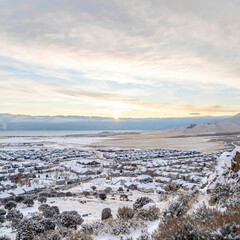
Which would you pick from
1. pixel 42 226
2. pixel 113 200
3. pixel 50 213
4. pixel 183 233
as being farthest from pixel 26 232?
pixel 113 200

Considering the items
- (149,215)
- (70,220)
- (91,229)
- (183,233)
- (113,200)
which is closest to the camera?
(183,233)

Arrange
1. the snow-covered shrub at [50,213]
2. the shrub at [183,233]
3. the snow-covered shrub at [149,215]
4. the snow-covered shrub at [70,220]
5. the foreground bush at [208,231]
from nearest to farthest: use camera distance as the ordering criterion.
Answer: the foreground bush at [208,231] → the shrub at [183,233] → the snow-covered shrub at [149,215] → the snow-covered shrub at [70,220] → the snow-covered shrub at [50,213]

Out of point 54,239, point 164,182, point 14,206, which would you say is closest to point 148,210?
point 54,239

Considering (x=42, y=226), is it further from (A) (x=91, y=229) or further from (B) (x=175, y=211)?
(B) (x=175, y=211)

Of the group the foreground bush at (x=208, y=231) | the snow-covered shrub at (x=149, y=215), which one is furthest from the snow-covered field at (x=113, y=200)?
the foreground bush at (x=208, y=231)

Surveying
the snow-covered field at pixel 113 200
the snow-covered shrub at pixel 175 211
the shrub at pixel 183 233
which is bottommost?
the snow-covered field at pixel 113 200

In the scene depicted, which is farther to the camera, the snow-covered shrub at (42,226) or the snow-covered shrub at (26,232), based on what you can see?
the snow-covered shrub at (42,226)

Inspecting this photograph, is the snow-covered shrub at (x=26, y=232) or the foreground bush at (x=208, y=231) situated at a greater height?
the foreground bush at (x=208, y=231)

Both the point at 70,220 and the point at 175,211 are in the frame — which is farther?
the point at 70,220

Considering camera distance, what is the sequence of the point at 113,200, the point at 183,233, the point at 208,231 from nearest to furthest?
the point at 208,231
the point at 183,233
the point at 113,200

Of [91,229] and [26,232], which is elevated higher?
[91,229]

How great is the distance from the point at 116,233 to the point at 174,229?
3.48 meters

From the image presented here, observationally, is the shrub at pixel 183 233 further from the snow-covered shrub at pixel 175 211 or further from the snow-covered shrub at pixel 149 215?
the snow-covered shrub at pixel 149 215

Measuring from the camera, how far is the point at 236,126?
156125mm
